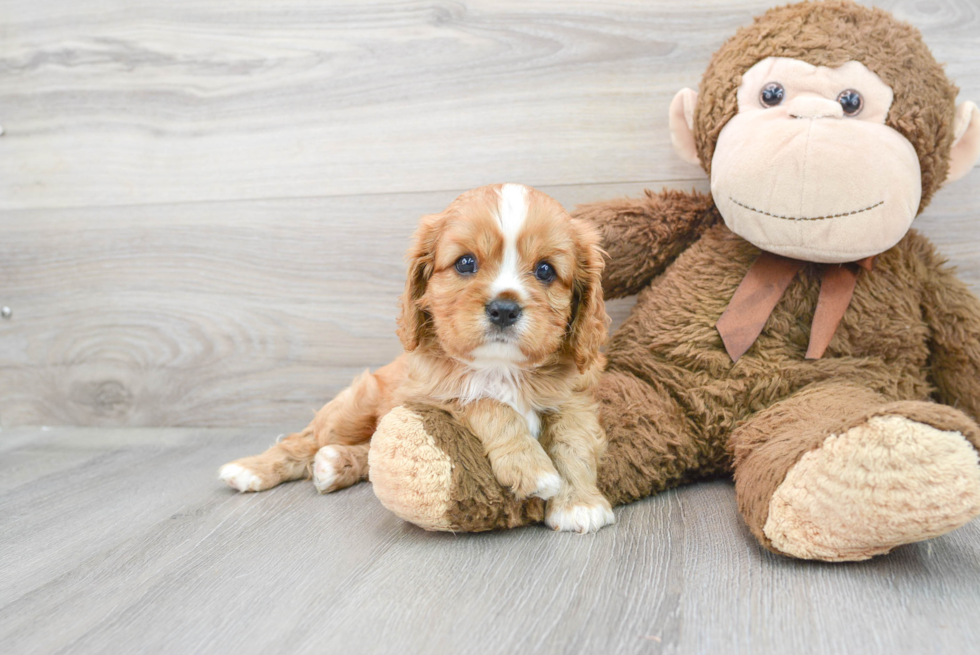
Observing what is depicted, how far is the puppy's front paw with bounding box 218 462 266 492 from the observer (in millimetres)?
1799

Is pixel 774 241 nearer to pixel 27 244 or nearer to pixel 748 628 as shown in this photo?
pixel 748 628

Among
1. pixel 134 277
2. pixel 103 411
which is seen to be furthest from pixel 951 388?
pixel 103 411

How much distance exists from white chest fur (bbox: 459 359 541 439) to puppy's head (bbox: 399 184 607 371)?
0.08 m

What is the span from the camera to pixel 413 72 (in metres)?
2.19

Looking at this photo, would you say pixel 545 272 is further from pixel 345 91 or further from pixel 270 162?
pixel 270 162

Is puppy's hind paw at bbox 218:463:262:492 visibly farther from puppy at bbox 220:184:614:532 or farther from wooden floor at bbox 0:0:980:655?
puppy at bbox 220:184:614:532

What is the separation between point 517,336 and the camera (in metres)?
1.36

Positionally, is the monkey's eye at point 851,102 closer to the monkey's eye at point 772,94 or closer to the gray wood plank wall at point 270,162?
the monkey's eye at point 772,94

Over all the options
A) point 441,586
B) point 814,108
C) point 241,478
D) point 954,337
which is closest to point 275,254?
point 241,478

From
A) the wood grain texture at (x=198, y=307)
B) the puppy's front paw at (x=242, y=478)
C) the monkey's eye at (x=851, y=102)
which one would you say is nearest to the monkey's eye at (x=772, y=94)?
the monkey's eye at (x=851, y=102)

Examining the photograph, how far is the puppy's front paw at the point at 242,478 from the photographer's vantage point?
1799 mm

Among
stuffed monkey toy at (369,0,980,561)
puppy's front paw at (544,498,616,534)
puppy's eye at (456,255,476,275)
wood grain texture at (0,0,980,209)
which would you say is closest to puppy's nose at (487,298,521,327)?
puppy's eye at (456,255,476,275)

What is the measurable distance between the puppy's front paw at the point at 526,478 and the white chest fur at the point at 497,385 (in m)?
0.13

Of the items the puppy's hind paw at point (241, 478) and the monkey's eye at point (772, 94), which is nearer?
the monkey's eye at point (772, 94)
